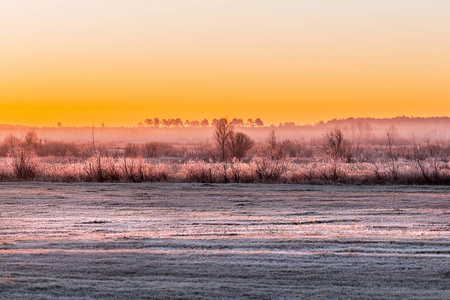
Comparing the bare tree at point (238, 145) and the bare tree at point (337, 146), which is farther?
the bare tree at point (238, 145)

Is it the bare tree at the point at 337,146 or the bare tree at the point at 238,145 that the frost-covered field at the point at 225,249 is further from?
the bare tree at the point at 238,145

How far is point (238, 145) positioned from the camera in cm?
5381

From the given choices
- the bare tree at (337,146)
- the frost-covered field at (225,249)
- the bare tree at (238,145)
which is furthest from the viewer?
the bare tree at (238,145)

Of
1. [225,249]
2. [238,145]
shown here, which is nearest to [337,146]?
[238,145]

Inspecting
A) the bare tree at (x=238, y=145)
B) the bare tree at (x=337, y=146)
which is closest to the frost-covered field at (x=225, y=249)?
the bare tree at (x=337, y=146)

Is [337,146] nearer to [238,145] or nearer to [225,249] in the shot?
[238,145]

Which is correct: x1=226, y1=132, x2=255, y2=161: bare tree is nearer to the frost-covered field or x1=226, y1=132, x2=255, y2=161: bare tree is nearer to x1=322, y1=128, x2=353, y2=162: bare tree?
x1=322, y1=128, x2=353, y2=162: bare tree

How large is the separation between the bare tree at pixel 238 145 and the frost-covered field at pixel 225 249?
31.6 m

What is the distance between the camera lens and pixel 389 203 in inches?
834

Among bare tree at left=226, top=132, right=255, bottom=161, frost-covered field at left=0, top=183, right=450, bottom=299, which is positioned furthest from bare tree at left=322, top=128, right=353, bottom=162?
frost-covered field at left=0, top=183, right=450, bottom=299

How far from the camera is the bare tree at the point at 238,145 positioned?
53500 mm

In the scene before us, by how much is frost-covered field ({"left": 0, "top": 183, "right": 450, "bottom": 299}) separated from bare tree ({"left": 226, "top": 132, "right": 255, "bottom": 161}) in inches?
1245

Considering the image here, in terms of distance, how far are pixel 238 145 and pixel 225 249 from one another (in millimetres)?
42194

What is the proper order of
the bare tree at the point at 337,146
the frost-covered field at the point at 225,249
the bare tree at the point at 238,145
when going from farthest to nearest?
the bare tree at the point at 238,145, the bare tree at the point at 337,146, the frost-covered field at the point at 225,249
